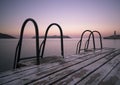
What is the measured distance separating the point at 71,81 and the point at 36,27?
183 cm

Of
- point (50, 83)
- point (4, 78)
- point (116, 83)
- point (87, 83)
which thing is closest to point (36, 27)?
point (4, 78)

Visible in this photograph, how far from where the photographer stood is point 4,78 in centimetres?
181

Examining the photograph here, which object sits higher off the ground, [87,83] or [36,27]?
[36,27]

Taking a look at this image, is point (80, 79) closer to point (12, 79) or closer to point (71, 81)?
point (71, 81)

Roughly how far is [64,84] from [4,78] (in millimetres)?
983

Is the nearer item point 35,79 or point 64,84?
point 64,84

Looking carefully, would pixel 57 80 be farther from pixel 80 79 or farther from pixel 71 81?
pixel 80 79

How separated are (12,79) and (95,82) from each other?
131cm

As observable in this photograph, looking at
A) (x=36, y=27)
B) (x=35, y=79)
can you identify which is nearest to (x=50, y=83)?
(x=35, y=79)

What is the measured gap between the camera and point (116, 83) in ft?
5.67

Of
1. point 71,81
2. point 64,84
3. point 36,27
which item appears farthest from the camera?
point 36,27

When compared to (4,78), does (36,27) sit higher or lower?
higher

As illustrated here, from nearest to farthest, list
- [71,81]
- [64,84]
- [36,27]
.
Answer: [64,84]
[71,81]
[36,27]

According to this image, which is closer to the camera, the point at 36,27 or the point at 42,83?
the point at 42,83
